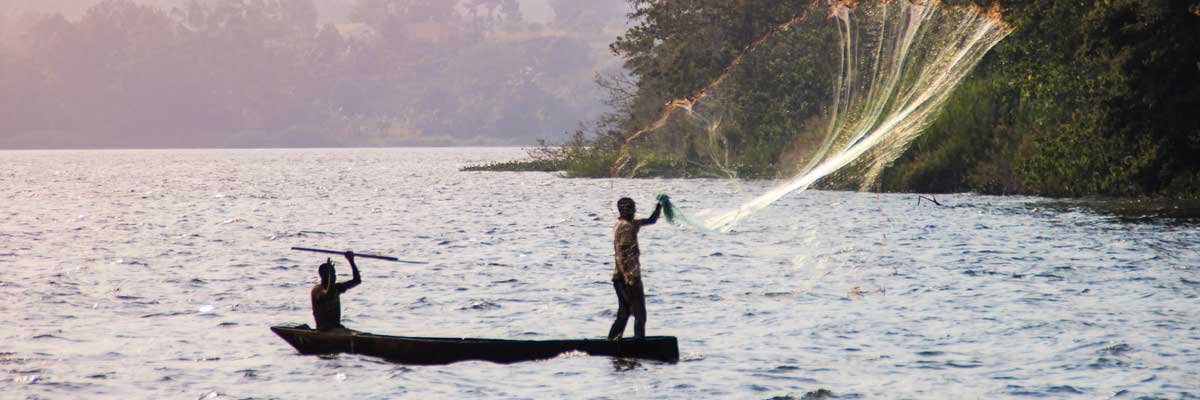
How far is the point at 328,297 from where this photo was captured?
20828 mm

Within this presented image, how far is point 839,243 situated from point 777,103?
109 feet

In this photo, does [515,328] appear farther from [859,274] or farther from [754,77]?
[754,77]

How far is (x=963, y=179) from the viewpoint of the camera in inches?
2422

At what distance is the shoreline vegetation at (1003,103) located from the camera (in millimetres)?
42312

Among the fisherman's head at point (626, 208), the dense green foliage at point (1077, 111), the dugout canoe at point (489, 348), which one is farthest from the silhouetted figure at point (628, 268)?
the dense green foliage at point (1077, 111)

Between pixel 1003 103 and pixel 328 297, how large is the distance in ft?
140

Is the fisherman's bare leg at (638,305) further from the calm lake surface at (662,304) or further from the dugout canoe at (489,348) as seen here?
the calm lake surface at (662,304)

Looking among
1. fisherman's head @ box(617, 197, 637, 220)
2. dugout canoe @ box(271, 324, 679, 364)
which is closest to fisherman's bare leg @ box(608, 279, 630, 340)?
dugout canoe @ box(271, 324, 679, 364)

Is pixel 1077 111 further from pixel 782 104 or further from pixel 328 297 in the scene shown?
pixel 328 297

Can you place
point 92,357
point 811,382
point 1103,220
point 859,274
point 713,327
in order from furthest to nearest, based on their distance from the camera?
1. point 1103,220
2. point 859,274
3. point 713,327
4. point 92,357
5. point 811,382

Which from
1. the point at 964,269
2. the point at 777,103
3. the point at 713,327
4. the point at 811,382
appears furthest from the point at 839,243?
the point at 777,103

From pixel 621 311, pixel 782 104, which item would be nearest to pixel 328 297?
pixel 621 311

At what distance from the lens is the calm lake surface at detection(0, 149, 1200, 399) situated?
19.5m

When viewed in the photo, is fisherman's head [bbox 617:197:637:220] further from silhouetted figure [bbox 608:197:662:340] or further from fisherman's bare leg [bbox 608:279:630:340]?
fisherman's bare leg [bbox 608:279:630:340]
